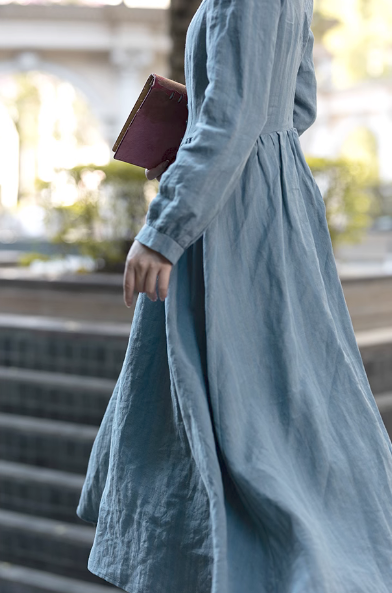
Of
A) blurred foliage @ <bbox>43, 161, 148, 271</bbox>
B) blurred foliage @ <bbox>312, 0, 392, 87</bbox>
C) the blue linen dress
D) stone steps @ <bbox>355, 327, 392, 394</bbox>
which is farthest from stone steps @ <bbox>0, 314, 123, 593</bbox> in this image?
blurred foliage @ <bbox>312, 0, 392, 87</bbox>

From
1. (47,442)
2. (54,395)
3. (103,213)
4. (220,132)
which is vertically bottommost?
A: (47,442)

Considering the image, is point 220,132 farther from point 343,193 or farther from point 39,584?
point 343,193

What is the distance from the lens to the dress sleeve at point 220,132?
1.11 m

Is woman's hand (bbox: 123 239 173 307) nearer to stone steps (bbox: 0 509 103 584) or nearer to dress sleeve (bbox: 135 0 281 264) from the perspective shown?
dress sleeve (bbox: 135 0 281 264)

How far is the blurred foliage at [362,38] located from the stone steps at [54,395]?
22757 mm

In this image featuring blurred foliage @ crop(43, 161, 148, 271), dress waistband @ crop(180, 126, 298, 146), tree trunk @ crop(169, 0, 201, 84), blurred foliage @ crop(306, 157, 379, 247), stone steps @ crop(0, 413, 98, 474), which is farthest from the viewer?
blurred foliage @ crop(306, 157, 379, 247)

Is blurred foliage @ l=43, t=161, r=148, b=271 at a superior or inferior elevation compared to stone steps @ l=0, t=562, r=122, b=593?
superior

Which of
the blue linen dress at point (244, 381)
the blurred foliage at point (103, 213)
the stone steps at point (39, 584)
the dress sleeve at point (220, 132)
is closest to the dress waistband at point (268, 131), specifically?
the blue linen dress at point (244, 381)

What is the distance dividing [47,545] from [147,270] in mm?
1857

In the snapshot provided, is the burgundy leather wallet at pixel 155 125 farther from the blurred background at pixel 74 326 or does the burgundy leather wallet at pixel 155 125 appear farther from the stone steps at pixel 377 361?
the stone steps at pixel 377 361

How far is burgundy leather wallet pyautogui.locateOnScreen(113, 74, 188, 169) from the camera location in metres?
1.31

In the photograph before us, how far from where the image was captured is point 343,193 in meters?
4.76

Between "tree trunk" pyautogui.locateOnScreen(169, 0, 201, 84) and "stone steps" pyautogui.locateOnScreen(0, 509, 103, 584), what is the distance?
2.80 meters

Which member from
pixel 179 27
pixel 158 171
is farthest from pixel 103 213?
pixel 158 171
